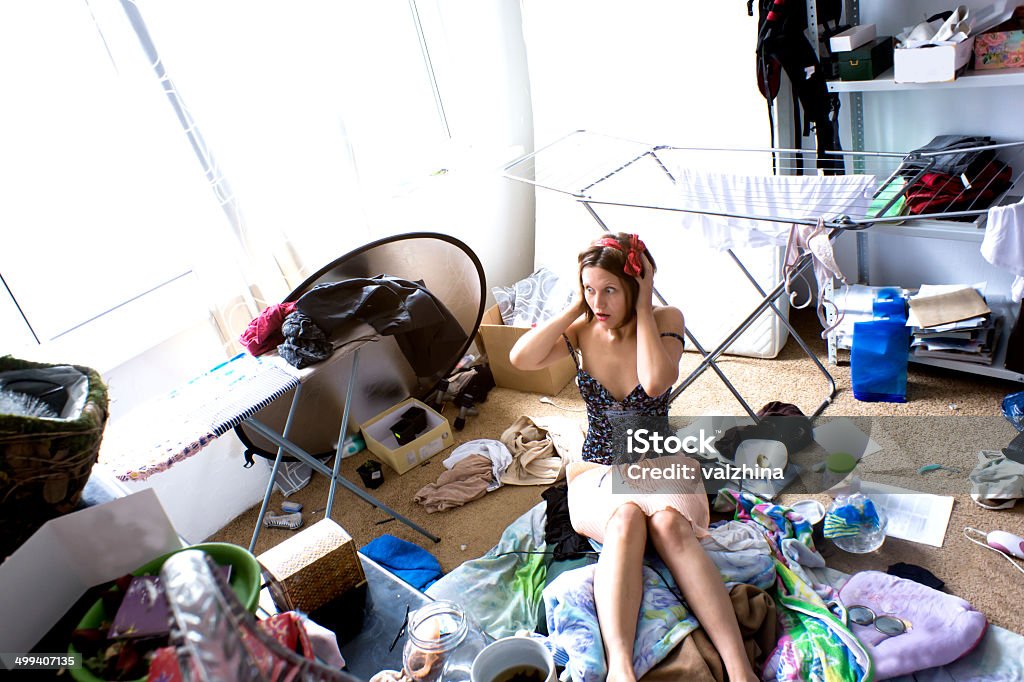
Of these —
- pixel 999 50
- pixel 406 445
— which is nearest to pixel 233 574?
pixel 406 445

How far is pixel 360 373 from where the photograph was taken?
2758mm

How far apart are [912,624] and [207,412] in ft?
5.85

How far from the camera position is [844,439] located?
102 inches

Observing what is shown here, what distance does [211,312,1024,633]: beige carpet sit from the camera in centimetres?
207

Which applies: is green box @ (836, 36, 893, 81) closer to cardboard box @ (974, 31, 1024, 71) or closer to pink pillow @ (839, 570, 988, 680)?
cardboard box @ (974, 31, 1024, 71)

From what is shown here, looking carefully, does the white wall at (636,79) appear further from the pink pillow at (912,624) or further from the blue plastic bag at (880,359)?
the pink pillow at (912,624)

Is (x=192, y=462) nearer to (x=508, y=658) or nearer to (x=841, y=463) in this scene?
(x=508, y=658)

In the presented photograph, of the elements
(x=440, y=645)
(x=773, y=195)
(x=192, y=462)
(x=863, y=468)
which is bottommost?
(x=863, y=468)

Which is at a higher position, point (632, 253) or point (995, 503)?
point (632, 253)

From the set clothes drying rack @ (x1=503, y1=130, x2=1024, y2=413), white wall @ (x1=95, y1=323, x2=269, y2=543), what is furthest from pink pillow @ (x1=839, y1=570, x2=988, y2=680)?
white wall @ (x1=95, y1=323, x2=269, y2=543)

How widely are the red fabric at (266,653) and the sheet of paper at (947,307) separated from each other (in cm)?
245

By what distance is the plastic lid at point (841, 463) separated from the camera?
2453 millimetres

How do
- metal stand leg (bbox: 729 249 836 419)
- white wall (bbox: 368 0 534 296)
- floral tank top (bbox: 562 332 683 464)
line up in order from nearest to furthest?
floral tank top (bbox: 562 332 683 464)
metal stand leg (bbox: 729 249 836 419)
white wall (bbox: 368 0 534 296)

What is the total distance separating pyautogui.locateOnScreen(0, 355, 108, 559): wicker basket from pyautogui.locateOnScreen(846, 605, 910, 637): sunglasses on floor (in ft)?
5.49
